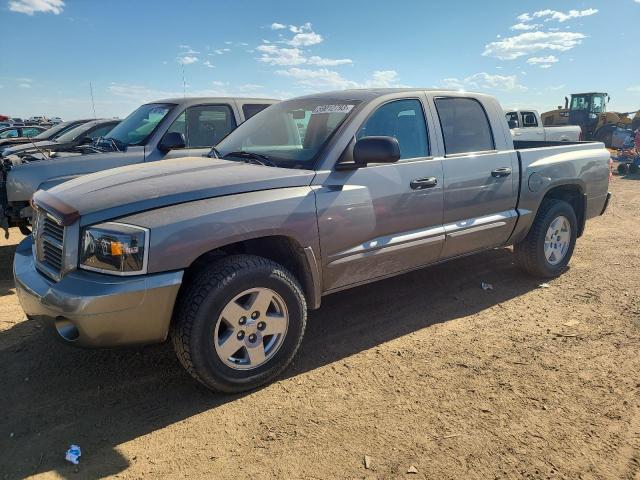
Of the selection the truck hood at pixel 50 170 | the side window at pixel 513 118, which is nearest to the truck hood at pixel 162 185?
the truck hood at pixel 50 170

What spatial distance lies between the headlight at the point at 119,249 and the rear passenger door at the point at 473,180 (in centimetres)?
244

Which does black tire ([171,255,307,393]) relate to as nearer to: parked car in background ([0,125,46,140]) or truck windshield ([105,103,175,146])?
truck windshield ([105,103,175,146])

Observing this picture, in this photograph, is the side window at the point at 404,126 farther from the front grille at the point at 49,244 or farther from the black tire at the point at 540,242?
the front grille at the point at 49,244

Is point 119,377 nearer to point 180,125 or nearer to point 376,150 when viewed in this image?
point 376,150

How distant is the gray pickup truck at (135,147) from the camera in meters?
5.21

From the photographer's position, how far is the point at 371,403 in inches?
115

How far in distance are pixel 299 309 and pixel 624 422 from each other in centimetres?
200

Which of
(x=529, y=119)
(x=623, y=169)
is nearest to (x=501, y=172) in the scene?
(x=529, y=119)

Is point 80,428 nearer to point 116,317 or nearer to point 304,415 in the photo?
point 116,317

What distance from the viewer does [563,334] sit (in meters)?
3.83

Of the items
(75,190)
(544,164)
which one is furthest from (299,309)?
(544,164)

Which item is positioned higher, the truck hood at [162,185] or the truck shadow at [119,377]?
the truck hood at [162,185]

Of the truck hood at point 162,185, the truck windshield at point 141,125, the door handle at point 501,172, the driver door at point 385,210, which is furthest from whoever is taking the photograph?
the truck windshield at point 141,125

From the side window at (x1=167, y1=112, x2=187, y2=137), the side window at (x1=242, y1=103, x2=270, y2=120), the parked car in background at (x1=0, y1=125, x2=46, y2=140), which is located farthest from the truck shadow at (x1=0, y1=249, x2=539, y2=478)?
the parked car in background at (x1=0, y1=125, x2=46, y2=140)
